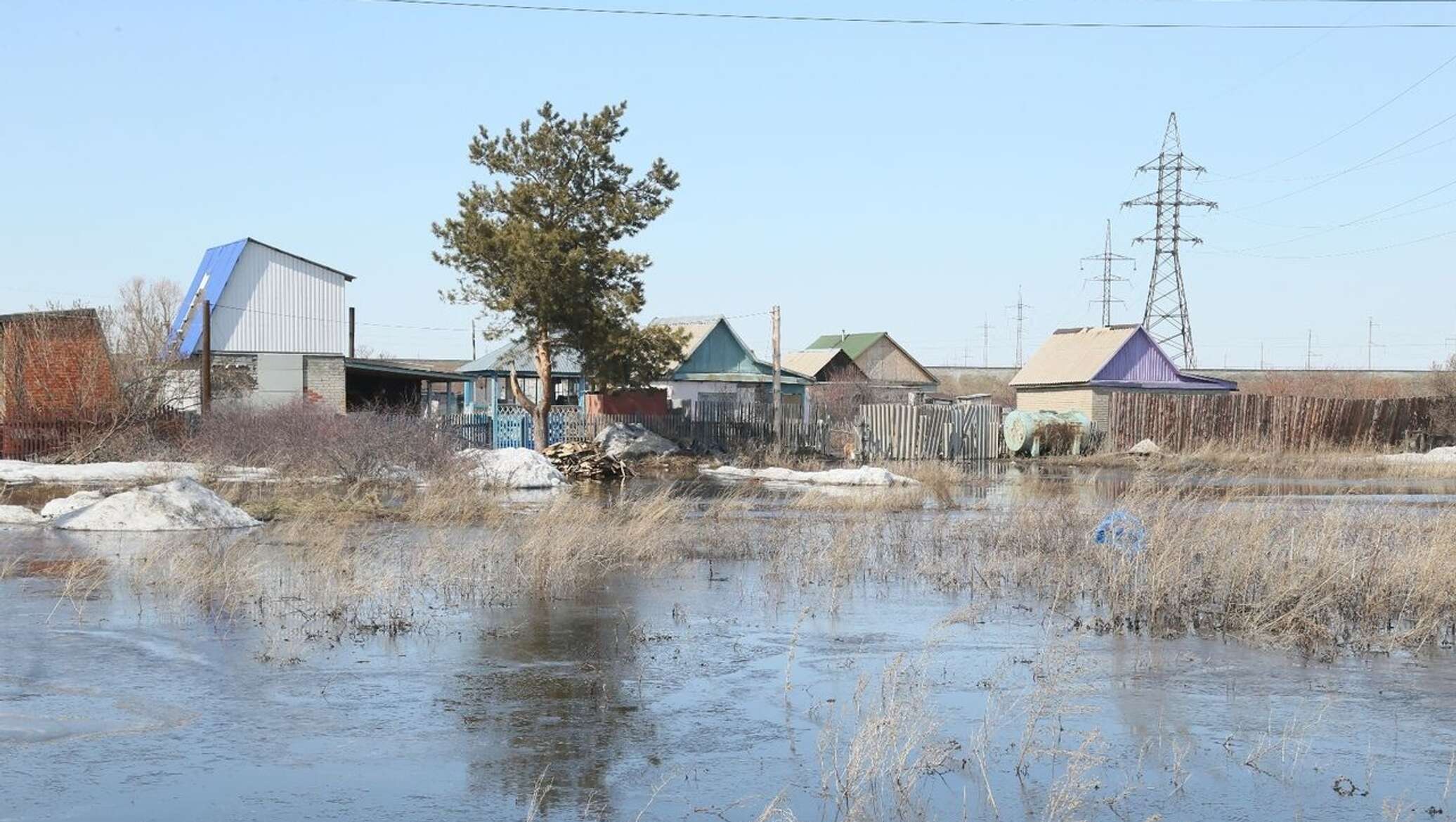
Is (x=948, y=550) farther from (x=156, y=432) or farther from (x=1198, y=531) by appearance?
(x=156, y=432)

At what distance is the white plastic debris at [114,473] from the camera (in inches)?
1043

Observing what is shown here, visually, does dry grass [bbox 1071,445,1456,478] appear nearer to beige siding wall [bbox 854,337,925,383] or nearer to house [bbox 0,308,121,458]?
house [bbox 0,308,121,458]

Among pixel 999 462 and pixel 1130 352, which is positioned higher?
pixel 1130 352

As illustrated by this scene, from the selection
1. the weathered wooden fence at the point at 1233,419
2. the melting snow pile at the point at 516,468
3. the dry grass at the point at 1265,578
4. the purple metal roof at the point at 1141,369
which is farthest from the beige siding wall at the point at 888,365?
the dry grass at the point at 1265,578

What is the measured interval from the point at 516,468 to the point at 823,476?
7.29 m

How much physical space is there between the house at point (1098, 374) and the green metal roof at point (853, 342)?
24.2 m

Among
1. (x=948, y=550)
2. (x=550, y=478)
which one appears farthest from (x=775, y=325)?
(x=948, y=550)

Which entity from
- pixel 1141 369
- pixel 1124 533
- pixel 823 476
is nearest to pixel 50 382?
pixel 823 476

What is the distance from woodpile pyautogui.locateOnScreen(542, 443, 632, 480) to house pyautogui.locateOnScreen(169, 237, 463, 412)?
40.7 feet

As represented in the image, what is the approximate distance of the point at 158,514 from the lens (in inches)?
735

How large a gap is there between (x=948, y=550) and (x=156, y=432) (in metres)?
23.2

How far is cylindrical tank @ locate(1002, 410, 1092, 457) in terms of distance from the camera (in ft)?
145

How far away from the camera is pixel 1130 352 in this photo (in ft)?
171

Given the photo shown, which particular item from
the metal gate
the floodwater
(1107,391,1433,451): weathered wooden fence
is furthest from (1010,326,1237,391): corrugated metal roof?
the floodwater
